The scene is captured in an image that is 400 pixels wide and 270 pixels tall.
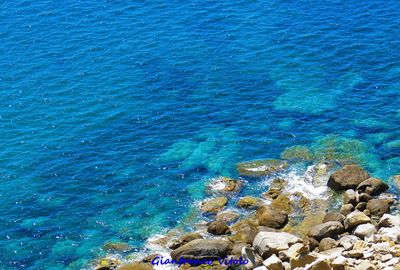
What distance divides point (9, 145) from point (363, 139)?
40078 mm

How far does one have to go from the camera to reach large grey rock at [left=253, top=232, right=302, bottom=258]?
54612mm

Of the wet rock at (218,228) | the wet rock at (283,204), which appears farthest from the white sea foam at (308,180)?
the wet rock at (218,228)

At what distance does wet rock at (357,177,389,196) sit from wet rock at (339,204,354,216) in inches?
124

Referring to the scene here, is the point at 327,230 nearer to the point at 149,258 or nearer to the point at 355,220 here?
the point at 355,220

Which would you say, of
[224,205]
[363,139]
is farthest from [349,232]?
[363,139]

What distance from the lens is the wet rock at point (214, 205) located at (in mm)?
65562

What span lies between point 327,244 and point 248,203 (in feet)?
36.9

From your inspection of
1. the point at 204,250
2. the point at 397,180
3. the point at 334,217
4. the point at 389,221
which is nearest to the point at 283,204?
the point at 334,217

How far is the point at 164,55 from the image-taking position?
314ft

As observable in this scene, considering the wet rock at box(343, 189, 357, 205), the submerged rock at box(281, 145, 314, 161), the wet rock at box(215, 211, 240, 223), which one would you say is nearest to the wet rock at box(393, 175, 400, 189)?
the wet rock at box(343, 189, 357, 205)

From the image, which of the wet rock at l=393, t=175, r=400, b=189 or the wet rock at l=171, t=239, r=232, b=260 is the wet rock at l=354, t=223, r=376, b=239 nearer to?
the wet rock at l=393, t=175, r=400, b=189

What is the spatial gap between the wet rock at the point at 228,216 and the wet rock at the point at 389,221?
13.5 m

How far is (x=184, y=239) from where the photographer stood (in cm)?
6041

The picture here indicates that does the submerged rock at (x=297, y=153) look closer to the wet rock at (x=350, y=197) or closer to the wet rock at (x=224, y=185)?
the wet rock at (x=224, y=185)
